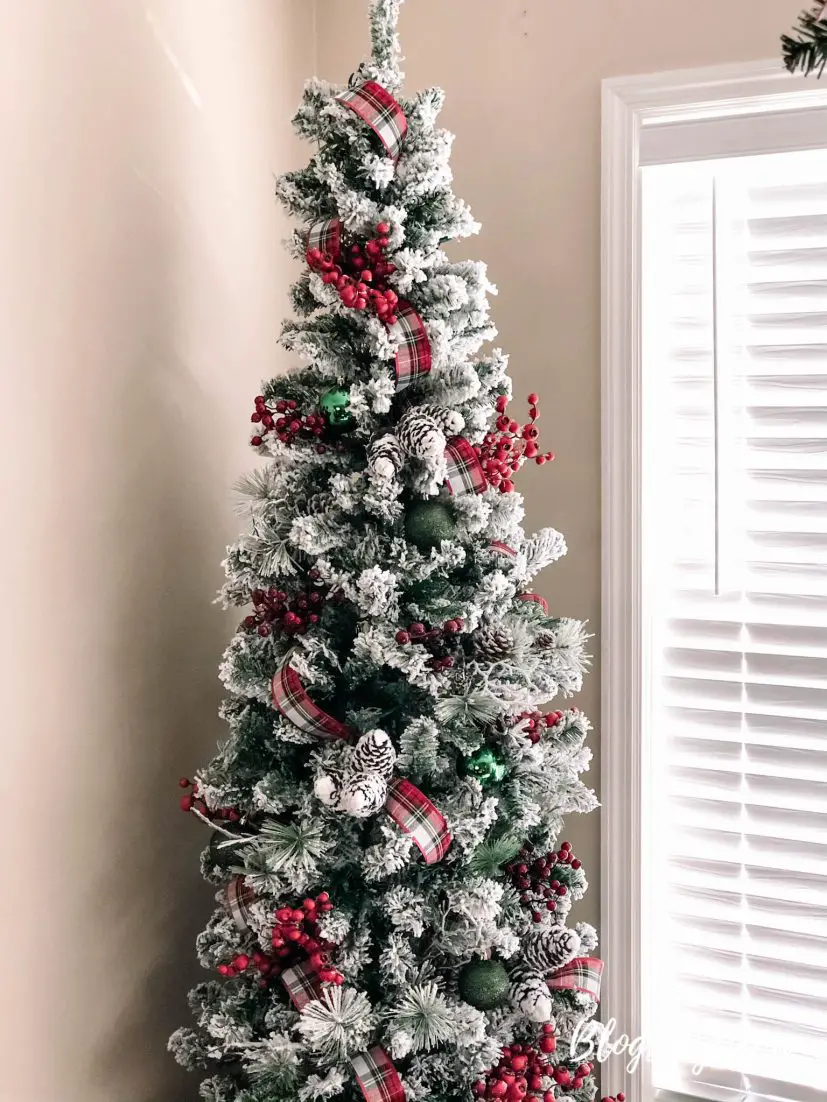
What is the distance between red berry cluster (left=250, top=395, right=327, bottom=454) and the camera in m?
1.04

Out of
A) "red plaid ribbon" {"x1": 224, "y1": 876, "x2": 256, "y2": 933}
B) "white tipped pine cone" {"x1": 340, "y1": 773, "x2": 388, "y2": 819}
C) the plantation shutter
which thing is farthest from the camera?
the plantation shutter

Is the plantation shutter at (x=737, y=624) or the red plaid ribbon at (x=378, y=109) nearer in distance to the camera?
the red plaid ribbon at (x=378, y=109)

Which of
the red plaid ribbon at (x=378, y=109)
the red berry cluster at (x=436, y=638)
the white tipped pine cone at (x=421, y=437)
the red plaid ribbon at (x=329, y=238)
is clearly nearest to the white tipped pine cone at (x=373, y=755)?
the red berry cluster at (x=436, y=638)

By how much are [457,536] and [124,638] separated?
47 cm

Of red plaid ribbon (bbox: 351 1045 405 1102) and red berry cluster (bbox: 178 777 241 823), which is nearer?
red plaid ribbon (bbox: 351 1045 405 1102)

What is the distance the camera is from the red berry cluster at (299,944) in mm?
944

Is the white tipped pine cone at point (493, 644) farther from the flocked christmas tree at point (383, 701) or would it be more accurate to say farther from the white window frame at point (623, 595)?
the white window frame at point (623, 595)

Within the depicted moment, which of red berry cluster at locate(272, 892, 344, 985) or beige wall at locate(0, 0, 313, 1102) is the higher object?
beige wall at locate(0, 0, 313, 1102)

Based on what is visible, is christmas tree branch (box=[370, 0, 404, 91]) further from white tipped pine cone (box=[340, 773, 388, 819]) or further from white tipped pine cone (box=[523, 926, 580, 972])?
white tipped pine cone (box=[523, 926, 580, 972])

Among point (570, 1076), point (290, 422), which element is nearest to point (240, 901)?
point (570, 1076)

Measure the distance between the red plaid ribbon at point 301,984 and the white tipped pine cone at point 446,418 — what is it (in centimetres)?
64

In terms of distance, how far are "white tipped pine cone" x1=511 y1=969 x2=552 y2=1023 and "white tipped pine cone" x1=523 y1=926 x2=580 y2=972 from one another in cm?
1

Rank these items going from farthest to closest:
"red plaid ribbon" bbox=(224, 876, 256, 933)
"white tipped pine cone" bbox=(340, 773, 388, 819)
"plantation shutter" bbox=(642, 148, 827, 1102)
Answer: "plantation shutter" bbox=(642, 148, 827, 1102), "red plaid ribbon" bbox=(224, 876, 256, 933), "white tipped pine cone" bbox=(340, 773, 388, 819)

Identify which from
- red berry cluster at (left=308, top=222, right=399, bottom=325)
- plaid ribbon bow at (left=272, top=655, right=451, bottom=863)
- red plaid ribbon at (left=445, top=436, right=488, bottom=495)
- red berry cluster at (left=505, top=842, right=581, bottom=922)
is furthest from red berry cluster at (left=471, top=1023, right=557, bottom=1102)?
red berry cluster at (left=308, top=222, right=399, bottom=325)
